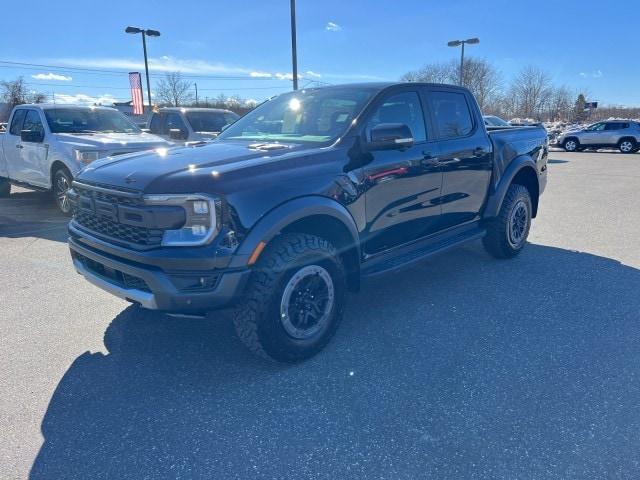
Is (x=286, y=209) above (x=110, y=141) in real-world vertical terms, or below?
below

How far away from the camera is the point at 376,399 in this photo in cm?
280

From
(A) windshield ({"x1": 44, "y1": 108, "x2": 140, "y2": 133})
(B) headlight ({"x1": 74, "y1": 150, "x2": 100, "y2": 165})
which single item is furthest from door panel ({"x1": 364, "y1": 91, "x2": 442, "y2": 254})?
(A) windshield ({"x1": 44, "y1": 108, "x2": 140, "y2": 133})

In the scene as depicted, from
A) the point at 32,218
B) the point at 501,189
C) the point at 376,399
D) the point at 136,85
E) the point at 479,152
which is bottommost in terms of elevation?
the point at 376,399

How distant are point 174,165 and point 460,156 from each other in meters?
2.71

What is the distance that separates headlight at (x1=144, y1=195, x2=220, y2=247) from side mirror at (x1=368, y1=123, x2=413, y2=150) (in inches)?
50.9

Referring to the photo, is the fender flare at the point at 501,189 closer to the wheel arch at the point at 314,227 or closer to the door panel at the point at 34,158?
the wheel arch at the point at 314,227

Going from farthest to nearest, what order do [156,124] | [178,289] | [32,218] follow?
[156,124] < [32,218] < [178,289]

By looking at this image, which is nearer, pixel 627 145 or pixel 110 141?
pixel 110 141

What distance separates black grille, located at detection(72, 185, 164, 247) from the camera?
9.22ft

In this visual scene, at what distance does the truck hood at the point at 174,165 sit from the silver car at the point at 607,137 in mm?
26541

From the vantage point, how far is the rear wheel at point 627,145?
24.1 m

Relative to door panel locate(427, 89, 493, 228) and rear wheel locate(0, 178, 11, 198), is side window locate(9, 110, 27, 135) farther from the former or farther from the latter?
door panel locate(427, 89, 493, 228)

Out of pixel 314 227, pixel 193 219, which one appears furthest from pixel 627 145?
pixel 193 219

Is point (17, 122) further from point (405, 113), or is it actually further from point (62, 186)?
point (405, 113)
